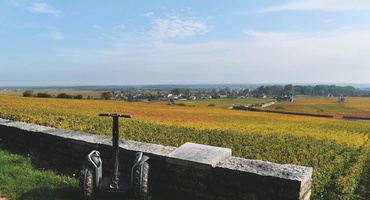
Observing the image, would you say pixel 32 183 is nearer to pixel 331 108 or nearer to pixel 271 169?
pixel 271 169

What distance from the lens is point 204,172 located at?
3.31 m

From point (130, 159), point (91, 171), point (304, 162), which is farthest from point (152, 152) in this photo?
point (304, 162)

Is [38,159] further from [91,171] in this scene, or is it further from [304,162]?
[304,162]

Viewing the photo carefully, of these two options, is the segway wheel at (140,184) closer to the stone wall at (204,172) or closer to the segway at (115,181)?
the segway at (115,181)

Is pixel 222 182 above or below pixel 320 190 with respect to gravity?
above

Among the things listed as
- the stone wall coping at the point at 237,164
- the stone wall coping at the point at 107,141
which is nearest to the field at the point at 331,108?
the stone wall coping at the point at 237,164

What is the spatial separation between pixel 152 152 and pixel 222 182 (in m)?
1.25

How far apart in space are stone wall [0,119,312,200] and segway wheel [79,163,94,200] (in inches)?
30.0

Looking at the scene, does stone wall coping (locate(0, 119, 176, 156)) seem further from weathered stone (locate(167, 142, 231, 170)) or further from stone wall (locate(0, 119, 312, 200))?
weathered stone (locate(167, 142, 231, 170))

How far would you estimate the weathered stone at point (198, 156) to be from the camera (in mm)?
3301

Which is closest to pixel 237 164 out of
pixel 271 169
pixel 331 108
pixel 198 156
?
pixel 271 169

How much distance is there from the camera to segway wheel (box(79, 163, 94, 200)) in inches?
129

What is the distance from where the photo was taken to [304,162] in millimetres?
8297

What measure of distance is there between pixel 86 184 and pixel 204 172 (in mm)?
1680
